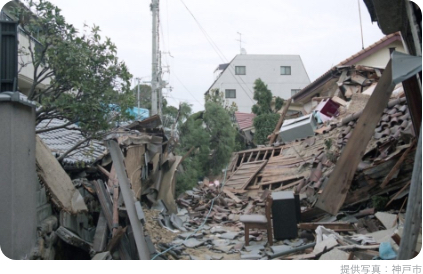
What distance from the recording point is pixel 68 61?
592 cm

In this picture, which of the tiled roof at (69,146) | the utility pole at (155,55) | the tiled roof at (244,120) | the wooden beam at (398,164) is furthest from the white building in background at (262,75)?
the wooden beam at (398,164)

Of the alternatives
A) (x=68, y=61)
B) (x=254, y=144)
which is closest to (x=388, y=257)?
(x=68, y=61)

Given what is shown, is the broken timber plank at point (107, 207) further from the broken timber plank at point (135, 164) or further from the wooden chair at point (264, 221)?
the wooden chair at point (264, 221)

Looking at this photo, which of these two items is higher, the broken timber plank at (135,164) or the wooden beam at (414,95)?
the wooden beam at (414,95)

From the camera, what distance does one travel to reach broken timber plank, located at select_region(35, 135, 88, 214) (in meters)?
5.90

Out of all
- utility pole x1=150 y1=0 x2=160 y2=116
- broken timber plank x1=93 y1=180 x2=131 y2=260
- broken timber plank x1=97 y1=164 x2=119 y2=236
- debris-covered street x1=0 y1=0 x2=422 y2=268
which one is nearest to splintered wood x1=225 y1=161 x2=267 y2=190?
debris-covered street x1=0 y1=0 x2=422 y2=268

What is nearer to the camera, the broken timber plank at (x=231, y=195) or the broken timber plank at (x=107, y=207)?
the broken timber plank at (x=107, y=207)

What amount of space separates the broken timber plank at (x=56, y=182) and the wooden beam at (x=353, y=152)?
4.70 metres

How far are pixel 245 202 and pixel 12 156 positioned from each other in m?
10.1

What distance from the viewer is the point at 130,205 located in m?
7.27

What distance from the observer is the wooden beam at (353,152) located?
782cm

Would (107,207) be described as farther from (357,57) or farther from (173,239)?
(357,57)

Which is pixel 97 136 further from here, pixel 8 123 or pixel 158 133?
pixel 158 133

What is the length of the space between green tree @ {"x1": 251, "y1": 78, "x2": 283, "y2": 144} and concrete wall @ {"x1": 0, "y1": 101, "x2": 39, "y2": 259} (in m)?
19.1
